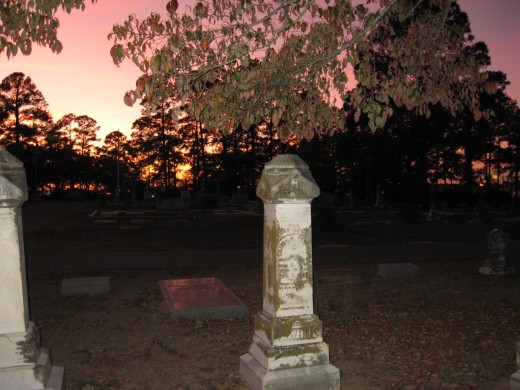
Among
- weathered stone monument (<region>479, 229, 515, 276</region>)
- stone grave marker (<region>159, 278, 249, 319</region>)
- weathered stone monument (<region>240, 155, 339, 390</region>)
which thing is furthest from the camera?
weathered stone monument (<region>479, 229, 515, 276</region>)

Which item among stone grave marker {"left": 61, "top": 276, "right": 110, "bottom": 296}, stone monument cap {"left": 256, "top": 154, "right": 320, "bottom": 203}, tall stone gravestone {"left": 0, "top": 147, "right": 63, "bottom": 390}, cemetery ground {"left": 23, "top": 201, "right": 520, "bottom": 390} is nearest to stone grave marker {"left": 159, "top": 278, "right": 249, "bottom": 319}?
cemetery ground {"left": 23, "top": 201, "right": 520, "bottom": 390}

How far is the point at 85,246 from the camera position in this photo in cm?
1577

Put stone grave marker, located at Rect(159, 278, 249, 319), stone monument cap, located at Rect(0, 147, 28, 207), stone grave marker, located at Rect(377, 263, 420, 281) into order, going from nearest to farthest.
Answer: stone monument cap, located at Rect(0, 147, 28, 207)
stone grave marker, located at Rect(159, 278, 249, 319)
stone grave marker, located at Rect(377, 263, 420, 281)

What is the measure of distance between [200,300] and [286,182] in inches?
156

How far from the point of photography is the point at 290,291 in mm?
4805

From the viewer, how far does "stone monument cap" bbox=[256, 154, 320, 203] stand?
4.71 metres

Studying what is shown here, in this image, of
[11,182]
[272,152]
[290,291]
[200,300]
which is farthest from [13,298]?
[272,152]

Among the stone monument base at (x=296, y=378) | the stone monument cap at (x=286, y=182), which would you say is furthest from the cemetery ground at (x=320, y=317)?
the stone monument cap at (x=286, y=182)

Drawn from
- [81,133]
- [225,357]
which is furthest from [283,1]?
[81,133]

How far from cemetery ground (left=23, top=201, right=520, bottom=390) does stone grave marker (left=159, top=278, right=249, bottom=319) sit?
0.15 meters

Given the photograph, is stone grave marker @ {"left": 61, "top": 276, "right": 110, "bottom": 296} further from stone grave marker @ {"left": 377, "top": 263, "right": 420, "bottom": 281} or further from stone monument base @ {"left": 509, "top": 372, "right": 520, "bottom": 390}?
stone monument base @ {"left": 509, "top": 372, "right": 520, "bottom": 390}

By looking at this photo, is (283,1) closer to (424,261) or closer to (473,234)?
(424,261)

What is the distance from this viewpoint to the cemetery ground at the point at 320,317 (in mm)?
5379

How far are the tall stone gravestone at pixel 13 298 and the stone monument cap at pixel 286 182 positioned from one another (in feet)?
7.26
